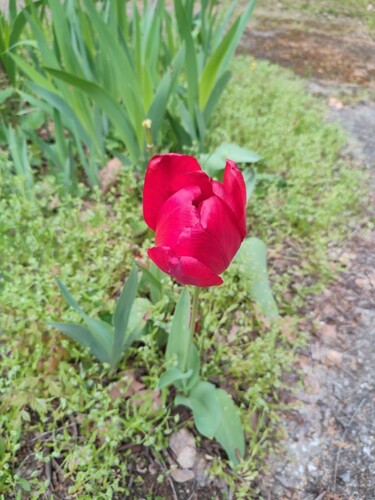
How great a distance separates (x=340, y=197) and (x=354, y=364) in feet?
2.74

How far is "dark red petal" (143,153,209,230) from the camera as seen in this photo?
814 mm

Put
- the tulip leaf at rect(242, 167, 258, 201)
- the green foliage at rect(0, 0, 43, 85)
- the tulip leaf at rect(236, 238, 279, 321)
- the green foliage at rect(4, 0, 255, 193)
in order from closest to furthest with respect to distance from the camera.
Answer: the tulip leaf at rect(242, 167, 258, 201) < the tulip leaf at rect(236, 238, 279, 321) < the green foliage at rect(4, 0, 255, 193) < the green foliage at rect(0, 0, 43, 85)

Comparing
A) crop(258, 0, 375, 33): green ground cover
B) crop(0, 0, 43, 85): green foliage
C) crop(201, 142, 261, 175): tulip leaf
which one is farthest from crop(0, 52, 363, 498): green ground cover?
crop(258, 0, 375, 33): green ground cover

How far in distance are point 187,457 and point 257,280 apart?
0.62m

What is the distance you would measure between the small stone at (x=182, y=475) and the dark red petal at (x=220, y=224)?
74 centimetres

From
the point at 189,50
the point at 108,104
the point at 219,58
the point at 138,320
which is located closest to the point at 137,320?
the point at 138,320

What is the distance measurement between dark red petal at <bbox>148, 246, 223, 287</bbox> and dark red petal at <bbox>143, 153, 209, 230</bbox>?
0.11m

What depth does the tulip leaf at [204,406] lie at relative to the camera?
3.66 ft

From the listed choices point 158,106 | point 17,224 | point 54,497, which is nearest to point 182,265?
point 54,497

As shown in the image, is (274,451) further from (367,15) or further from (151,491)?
(367,15)

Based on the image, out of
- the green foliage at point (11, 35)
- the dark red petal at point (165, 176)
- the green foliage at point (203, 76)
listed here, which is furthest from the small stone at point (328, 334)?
the green foliage at point (11, 35)

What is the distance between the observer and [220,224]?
2.57ft

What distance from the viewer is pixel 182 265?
0.77 m

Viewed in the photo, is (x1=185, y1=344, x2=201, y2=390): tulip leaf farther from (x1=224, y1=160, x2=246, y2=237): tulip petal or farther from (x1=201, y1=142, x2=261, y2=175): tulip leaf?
(x1=201, y1=142, x2=261, y2=175): tulip leaf
